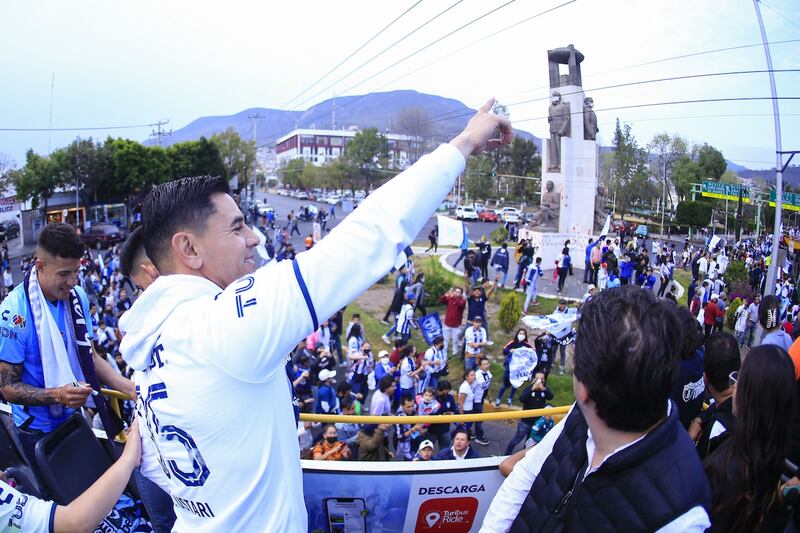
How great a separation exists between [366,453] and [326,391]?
1.83 meters

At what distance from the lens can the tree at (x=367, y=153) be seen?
223ft

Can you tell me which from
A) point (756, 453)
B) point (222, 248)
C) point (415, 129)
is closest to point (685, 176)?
point (756, 453)

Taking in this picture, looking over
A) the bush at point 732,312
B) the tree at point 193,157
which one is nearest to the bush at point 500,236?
the bush at point 732,312

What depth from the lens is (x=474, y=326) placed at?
1069 centimetres

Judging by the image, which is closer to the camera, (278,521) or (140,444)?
(278,521)

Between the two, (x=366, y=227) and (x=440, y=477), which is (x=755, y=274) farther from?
(x=366, y=227)

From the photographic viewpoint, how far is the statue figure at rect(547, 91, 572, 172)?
23828 millimetres

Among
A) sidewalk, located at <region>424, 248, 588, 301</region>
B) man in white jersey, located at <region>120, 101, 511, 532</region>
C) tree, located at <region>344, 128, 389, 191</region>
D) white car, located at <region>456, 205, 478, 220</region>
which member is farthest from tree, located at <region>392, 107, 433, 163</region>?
man in white jersey, located at <region>120, 101, 511, 532</region>

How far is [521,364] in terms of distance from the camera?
9.31 meters

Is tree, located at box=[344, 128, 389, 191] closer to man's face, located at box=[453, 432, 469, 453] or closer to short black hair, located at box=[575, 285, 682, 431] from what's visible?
man's face, located at box=[453, 432, 469, 453]

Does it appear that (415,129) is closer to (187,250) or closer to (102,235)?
(102,235)

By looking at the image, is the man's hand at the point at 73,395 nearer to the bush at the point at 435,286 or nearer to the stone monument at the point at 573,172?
the bush at the point at 435,286

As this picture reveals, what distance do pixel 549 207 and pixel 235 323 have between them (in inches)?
983

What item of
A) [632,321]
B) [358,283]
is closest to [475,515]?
[632,321]
